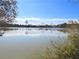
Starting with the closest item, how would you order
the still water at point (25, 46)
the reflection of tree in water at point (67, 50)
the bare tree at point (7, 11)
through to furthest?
the bare tree at point (7, 11), the reflection of tree in water at point (67, 50), the still water at point (25, 46)

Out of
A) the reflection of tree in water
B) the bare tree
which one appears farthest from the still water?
the bare tree

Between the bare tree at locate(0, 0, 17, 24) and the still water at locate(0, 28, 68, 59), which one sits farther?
the still water at locate(0, 28, 68, 59)

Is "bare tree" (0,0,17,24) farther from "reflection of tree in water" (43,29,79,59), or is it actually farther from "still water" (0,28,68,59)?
"still water" (0,28,68,59)

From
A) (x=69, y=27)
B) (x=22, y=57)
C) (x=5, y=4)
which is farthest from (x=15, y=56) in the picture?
(x=5, y=4)

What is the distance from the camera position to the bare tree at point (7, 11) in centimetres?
597

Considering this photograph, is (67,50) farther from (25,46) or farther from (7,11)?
(25,46)

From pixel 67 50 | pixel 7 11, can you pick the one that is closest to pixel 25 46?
pixel 67 50

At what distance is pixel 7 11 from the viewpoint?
6129 millimetres

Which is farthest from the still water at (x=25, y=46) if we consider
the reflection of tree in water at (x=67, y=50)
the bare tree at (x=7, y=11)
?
the bare tree at (x=7, y=11)

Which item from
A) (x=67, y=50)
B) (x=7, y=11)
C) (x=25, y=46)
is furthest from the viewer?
(x=25, y=46)

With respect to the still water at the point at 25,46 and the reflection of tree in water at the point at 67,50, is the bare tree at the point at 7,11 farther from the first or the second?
the still water at the point at 25,46

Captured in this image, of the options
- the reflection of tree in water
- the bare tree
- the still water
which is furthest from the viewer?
the still water

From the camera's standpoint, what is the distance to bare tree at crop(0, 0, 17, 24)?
5972 mm

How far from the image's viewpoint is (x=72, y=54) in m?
7.43
